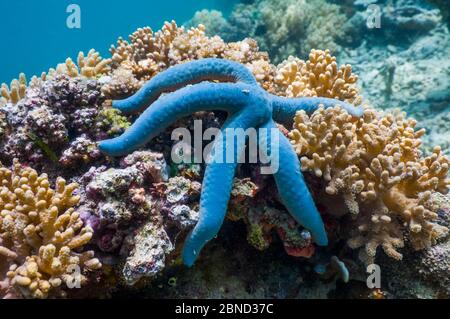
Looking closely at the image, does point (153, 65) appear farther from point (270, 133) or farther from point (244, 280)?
point (244, 280)

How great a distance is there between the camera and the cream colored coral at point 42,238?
248 centimetres

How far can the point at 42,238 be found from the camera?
8.98 feet

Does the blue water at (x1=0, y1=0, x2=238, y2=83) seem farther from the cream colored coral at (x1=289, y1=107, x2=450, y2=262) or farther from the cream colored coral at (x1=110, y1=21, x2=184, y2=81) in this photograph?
the cream colored coral at (x1=289, y1=107, x2=450, y2=262)

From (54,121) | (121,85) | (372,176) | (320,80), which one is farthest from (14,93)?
(372,176)

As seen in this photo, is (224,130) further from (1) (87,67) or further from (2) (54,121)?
(1) (87,67)

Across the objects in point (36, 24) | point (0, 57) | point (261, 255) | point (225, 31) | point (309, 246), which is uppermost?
point (36, 24)

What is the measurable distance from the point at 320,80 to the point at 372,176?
4.75ft

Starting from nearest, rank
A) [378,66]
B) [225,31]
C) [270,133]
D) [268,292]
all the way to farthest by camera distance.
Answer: [270,133] → [268,292] → [378,66] → [225,31]

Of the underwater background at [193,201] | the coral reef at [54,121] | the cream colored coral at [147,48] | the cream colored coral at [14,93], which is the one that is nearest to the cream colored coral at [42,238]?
the underwater background at [193,201]

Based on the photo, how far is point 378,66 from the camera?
9.23m

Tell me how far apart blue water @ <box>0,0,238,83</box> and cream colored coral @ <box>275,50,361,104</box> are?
195 feet

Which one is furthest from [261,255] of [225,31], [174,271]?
[225,31]
